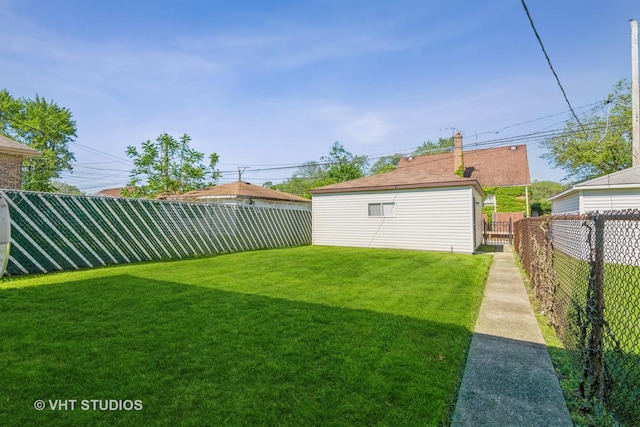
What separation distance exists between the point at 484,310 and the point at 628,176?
356 inches

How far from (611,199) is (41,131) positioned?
134 feet

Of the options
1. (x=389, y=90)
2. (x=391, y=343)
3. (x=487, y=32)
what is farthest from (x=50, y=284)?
(x=389, y=90)

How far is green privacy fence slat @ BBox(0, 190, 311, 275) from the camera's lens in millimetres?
6641

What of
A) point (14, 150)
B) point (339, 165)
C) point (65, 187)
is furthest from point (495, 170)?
point (65, 187)

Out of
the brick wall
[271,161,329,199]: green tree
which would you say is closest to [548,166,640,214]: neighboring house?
the brick wall

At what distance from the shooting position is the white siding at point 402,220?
1139cm

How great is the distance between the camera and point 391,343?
323 centimetres

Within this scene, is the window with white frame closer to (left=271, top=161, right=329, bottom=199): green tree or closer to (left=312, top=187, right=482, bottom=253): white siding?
(left=312, top=187, right=482, bottom=253): white siding

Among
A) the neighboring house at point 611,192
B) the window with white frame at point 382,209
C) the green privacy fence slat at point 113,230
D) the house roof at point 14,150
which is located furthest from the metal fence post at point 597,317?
the house roof at point 14,150

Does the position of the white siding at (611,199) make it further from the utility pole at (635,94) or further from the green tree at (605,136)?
the green tree at (605,136)

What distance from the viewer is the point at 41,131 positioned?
29.8m

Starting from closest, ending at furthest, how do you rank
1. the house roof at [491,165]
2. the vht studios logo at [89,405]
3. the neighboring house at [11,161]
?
1. the vht studios logo at [89,405]
2. the neighboring house at [11,161]
3. the house roof at [491,165]

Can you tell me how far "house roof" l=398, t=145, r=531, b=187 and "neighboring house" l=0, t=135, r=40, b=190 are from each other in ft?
74.3

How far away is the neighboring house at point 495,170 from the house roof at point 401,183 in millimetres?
9227
